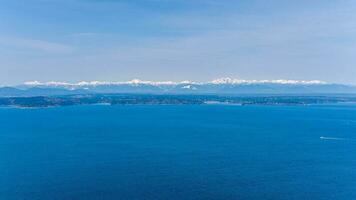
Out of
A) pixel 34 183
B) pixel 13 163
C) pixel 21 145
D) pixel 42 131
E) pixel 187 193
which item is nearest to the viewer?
pixel 187 193

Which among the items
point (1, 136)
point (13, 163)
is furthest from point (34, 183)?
point (1, 136)

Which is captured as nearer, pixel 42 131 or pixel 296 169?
pixel 296 169

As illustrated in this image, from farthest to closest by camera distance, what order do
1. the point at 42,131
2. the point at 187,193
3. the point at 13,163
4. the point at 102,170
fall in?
the point at 42,131 → the point at 13,163 → the point at 102,170 → the point at 187,193

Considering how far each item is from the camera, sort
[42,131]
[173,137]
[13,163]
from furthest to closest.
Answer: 1. [42,131]
2. [173,137]
3. [13,163]

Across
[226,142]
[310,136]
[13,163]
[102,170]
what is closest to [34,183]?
[102,170]

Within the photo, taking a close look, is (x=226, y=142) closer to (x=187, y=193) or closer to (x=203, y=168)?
(x=203, y=168)

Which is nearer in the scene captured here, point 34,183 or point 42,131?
point 34,183

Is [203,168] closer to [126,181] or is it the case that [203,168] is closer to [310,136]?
[126,181]
